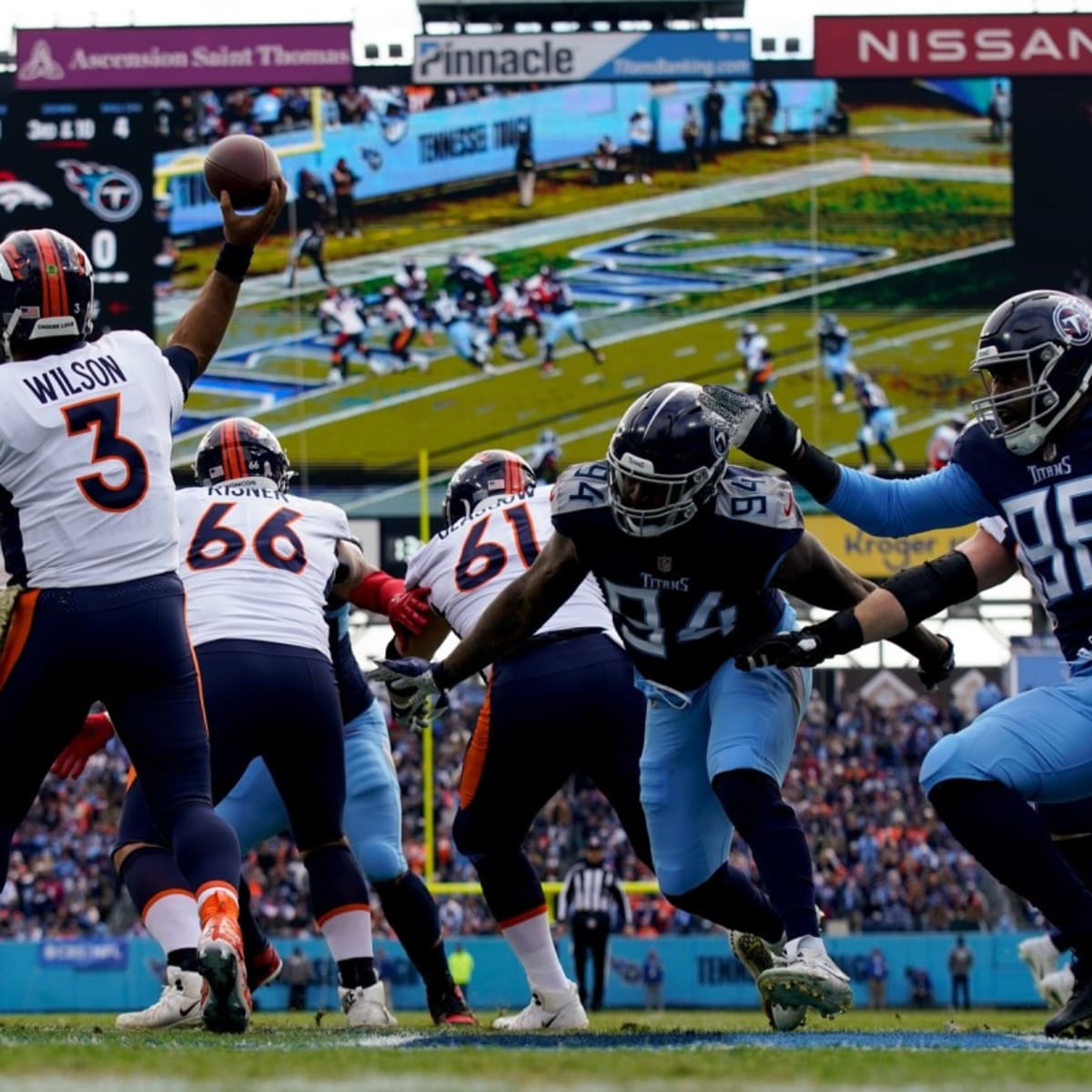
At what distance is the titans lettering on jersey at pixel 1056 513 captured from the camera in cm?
487

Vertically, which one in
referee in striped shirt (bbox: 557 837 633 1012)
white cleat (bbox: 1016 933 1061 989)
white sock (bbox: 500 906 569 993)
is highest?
white sock (bbox: 500 906 569 993)

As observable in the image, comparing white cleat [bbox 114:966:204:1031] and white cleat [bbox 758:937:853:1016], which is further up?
white cleat [bbox 758:937:853:1016]

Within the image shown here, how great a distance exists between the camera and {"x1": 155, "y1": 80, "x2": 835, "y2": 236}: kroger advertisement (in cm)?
2095

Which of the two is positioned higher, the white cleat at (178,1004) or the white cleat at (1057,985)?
the white cleat at (178,1004)

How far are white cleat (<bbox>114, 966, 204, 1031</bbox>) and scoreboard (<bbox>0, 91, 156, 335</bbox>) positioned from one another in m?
15.3

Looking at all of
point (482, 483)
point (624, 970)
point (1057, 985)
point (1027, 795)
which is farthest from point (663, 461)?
point (624, 970)

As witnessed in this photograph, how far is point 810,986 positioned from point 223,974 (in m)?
1.38

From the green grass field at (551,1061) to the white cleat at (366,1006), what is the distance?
4.57 feet

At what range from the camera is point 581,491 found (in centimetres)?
535

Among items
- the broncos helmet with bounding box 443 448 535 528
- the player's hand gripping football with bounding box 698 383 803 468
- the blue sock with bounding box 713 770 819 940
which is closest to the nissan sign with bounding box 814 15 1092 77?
the broncos helmet with bounding box 443 448 535 528

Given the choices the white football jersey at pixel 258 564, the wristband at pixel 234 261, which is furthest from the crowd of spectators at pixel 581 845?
the wristband at pixel 234 261

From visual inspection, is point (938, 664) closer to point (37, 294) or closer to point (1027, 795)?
point (1027, 795)

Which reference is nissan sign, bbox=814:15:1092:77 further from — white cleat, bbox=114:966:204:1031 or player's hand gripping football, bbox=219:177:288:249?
white cleat, bbox=114:966:204:1031

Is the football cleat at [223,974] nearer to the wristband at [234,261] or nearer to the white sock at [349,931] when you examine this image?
the wristband at [234,261]
